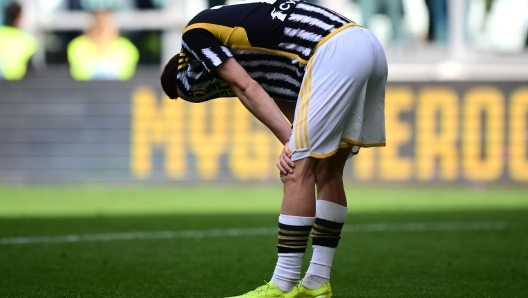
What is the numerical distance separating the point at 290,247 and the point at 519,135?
9.39 meters

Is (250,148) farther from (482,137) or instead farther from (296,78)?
(296,78)

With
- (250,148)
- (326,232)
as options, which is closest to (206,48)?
(326,232)

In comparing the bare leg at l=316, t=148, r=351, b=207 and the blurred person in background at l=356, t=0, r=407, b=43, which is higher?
the blurred person in background at l=356, t=0, r=407, b=43

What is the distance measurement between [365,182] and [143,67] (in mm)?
4392

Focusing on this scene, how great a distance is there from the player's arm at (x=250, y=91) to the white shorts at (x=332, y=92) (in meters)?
0.10

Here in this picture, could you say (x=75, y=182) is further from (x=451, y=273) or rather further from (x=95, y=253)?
(x=451, y=273)

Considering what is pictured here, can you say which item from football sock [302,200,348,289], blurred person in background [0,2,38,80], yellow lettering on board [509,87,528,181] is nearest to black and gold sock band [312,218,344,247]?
football sock [302,200,348,289]

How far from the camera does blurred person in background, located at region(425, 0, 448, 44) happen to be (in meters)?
14.8

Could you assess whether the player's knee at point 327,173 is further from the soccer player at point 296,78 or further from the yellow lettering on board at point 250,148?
the yellow lettering on board at point 250,148

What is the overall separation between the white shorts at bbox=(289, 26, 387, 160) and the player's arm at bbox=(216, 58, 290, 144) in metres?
0.10

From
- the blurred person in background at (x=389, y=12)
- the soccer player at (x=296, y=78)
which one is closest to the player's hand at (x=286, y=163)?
the soccer player at (x=296, y=78)

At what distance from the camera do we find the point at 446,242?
6453 mm

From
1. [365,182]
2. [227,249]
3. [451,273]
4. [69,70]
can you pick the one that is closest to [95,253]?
[227,249]

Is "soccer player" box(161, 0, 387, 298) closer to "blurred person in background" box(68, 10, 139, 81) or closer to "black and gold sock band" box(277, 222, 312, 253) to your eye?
"black and gold sock band" box(277, 222, 312, 253)
